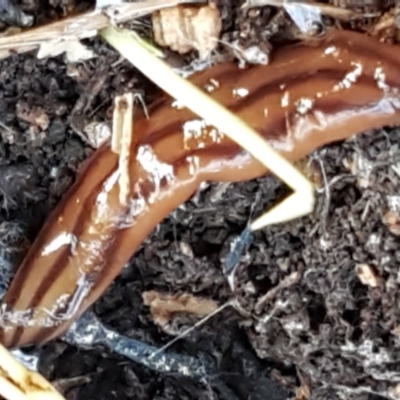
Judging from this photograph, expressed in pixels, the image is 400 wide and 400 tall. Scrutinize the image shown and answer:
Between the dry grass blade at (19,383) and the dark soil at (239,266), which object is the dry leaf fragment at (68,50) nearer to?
the dark soil at (239,266)

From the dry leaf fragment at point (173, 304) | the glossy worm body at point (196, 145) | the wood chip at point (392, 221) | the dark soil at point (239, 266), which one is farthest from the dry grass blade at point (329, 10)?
the dry leaf fragment at point (173, 304)

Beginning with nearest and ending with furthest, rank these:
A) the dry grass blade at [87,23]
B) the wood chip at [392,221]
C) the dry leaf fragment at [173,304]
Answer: the dry grass blade at [87,23] < the wood chip at [392,221] < the dry leaf fragment at [173,304]

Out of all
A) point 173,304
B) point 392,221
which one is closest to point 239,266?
point 173,304

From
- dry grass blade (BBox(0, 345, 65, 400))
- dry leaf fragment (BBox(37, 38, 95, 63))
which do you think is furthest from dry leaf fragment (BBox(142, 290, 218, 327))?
dry leaf fragment (BBox(37, 38, 95, 63))

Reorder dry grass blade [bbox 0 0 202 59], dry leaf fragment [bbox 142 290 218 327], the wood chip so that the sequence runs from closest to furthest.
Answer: dry grass blade [bbox 0 0 202 59] < the wood chip < dry leaf fragment [bbox 142 290 218 327]

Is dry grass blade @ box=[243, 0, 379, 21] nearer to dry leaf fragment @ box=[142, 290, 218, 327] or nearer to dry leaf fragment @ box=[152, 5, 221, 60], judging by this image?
dry leaf fragment @ box=[152, 5, 221, 60]

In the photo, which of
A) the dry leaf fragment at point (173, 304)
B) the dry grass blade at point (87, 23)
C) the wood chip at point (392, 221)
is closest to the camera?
the dry grass blade at point (87, 23)
